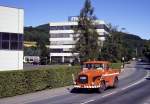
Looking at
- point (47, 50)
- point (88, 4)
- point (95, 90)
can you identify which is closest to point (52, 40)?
point (47, 50)

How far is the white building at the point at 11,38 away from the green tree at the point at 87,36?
8.37 metres

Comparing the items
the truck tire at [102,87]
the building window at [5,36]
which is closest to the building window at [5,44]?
the building window at [5,36]

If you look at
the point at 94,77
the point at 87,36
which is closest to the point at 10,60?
the point at 87,36

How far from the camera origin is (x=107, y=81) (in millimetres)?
28422

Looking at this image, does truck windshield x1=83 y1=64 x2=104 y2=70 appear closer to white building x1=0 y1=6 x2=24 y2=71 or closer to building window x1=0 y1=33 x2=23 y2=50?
white building x1=0 y1=6 x2=24 y2=71

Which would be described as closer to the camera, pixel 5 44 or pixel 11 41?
pixel 5 44

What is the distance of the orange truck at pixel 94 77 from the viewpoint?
2670 centimetres

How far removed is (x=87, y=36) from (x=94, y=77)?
25.5 m

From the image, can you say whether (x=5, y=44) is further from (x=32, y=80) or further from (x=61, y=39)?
(x=61, y=39)

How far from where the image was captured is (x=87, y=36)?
5194cm

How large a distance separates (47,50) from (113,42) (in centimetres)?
6072

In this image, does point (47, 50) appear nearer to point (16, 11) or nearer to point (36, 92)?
point (16, 11)

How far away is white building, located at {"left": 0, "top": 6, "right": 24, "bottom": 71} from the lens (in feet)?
147

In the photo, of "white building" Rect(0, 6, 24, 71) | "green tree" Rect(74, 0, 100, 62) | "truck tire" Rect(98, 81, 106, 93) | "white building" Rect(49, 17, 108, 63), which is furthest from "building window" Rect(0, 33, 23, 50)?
"white building" Rect(49, 17, 108, 63)
